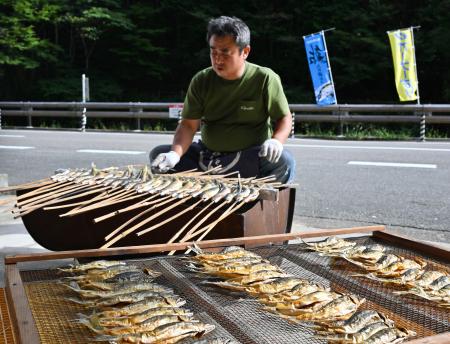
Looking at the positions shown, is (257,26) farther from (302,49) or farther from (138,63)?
(138,63)

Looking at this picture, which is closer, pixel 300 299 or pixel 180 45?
pixel 300 299

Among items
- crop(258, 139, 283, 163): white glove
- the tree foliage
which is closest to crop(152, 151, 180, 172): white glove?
crop(258, 139, 283, 163): white glove

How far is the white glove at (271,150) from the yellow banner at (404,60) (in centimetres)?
1444

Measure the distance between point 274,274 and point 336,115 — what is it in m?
16.0

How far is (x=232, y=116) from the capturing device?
4.29 m

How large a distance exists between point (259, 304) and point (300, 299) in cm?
16

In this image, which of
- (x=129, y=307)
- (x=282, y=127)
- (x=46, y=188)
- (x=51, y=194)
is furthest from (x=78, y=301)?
(x=282, y=127)

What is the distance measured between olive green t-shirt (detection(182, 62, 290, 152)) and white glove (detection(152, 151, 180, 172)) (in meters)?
0.45

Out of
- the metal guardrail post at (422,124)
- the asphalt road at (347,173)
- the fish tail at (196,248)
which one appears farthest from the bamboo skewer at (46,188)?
the metal guardrail post at (422,124)

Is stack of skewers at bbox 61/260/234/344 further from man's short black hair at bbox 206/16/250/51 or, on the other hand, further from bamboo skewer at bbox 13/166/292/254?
man's short black hair at bbox 206/16/250/51

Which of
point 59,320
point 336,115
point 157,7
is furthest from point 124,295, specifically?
point 157,7

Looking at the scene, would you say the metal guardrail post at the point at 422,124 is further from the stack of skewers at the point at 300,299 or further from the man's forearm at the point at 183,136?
the stack of skewers at the point at 300,299

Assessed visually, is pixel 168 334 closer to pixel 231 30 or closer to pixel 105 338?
pixel 105 338

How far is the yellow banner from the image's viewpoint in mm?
17000
